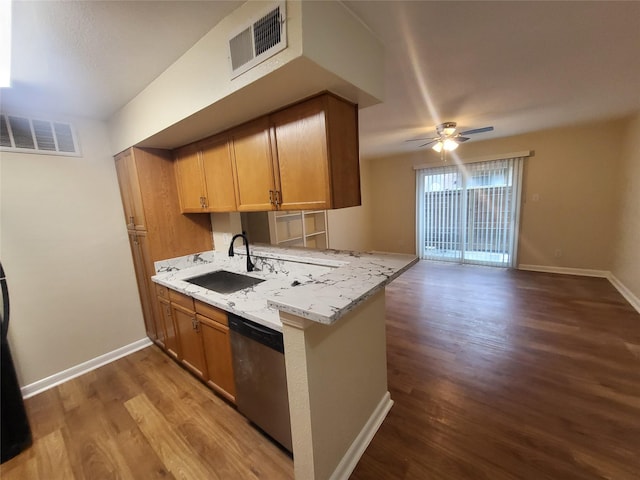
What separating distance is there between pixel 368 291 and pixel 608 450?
1784 mm

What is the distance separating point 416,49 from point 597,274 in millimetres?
4970

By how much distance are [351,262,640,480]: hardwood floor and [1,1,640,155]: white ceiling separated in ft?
7.91

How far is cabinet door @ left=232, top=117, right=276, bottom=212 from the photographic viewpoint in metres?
1.71

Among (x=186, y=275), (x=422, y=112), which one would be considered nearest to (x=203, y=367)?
(x=186, y=275)

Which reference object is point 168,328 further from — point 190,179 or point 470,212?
point 470,212

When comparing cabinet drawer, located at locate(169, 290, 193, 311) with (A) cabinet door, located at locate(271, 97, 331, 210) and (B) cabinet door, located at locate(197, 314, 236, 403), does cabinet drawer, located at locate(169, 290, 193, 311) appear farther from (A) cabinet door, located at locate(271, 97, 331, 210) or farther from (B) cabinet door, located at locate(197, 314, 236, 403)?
(A) cabinet door, located at locate(271, 97, 331, 210)

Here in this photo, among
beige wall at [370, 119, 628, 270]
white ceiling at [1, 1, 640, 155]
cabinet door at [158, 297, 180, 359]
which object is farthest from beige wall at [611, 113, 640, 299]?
cabinet door at [158, 297, 180, 359]

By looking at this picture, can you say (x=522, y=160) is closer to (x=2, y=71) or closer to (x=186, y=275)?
(x=186, y=275)

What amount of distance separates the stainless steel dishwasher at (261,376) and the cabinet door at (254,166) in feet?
2.71

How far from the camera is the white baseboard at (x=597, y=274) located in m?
3.13

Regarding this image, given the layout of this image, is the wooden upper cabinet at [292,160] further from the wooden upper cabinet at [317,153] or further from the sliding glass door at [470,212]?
the sliding glass door at [470,212]

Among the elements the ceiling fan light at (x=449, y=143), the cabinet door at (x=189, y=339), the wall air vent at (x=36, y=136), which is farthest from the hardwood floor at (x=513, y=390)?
the wall air vent at (x=36, y=136)

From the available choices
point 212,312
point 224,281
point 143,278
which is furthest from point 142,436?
point 143,278

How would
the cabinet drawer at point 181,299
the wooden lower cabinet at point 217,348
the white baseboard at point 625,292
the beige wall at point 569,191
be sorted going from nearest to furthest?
the wooden lower cabinet at point 217,348, the cabinet drawer at point 181,299, the white baseboard at point 625,292, the beige wall at point 569,191
